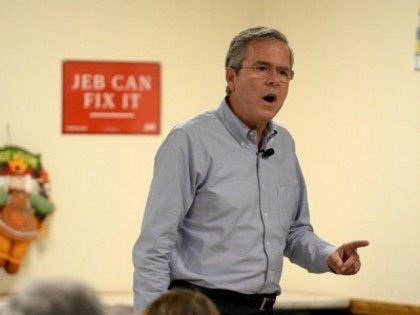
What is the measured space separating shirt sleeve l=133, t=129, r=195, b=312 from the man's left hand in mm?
410

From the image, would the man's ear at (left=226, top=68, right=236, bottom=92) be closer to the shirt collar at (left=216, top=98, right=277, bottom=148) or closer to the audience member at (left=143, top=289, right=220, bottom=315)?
the shirt collar at (left=216, top=98, right=277, bottom=148)

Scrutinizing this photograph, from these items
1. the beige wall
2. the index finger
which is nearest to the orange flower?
the beige wall

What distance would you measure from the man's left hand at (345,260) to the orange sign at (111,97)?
219 cm

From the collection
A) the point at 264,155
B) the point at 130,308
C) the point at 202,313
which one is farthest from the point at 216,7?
the point at 202,313

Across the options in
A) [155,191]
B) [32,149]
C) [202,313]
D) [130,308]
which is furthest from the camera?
[32,149]

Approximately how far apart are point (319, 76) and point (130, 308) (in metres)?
1.38

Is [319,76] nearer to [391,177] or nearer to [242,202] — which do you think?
[391,177]

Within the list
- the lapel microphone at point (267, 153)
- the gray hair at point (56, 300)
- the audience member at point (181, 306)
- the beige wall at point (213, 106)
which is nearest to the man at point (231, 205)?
the lapel microphone at point (267, 153)

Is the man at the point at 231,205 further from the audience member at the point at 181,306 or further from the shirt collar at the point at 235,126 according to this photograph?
the audience member at the point at 181,306

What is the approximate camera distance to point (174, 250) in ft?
8.36

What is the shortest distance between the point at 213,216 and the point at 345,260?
0.37 m

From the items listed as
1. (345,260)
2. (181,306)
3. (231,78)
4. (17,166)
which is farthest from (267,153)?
(17,166)

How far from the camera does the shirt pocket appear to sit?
8.68 ft

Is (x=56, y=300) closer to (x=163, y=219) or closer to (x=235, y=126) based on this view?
(x=163, y=219)
